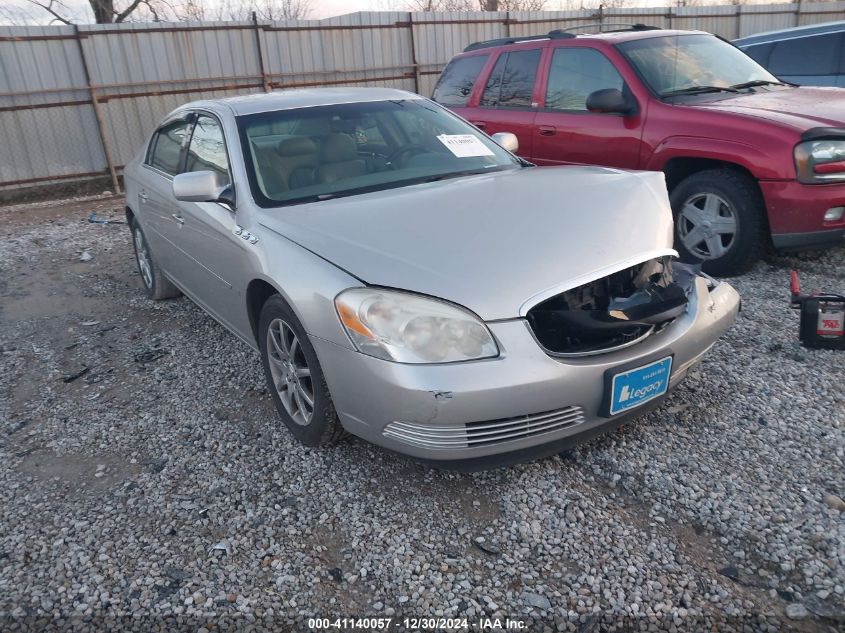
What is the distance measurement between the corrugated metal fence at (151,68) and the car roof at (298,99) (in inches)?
312

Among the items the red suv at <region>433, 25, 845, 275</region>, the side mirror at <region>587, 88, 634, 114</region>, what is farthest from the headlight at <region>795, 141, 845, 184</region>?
the side mirror at <region>587, 88, 634, 114</region>

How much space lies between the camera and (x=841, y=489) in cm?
254

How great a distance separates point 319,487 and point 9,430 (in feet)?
6.16

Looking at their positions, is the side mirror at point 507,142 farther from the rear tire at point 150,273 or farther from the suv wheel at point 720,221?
the rear tire at point 150,273

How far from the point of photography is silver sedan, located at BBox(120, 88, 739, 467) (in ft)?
7.84

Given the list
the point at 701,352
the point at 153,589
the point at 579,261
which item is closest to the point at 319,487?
the point at 153,589

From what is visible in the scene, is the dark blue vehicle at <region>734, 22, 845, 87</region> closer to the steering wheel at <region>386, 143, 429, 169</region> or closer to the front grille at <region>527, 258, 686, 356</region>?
the steering wheel at <region>386, 143, 429, 169</region>

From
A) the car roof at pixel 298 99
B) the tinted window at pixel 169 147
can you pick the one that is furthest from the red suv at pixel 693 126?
the tinted window at pixel 169 147

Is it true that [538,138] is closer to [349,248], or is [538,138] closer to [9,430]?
[349,248]

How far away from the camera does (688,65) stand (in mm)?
5457

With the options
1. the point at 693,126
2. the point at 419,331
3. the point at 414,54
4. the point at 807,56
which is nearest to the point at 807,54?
the point at 807,56

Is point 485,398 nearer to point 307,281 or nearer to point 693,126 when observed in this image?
point 307,281

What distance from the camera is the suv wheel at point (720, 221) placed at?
15.3ft

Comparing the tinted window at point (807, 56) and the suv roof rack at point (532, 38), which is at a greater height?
the suv roof rack at point (532, 38)
